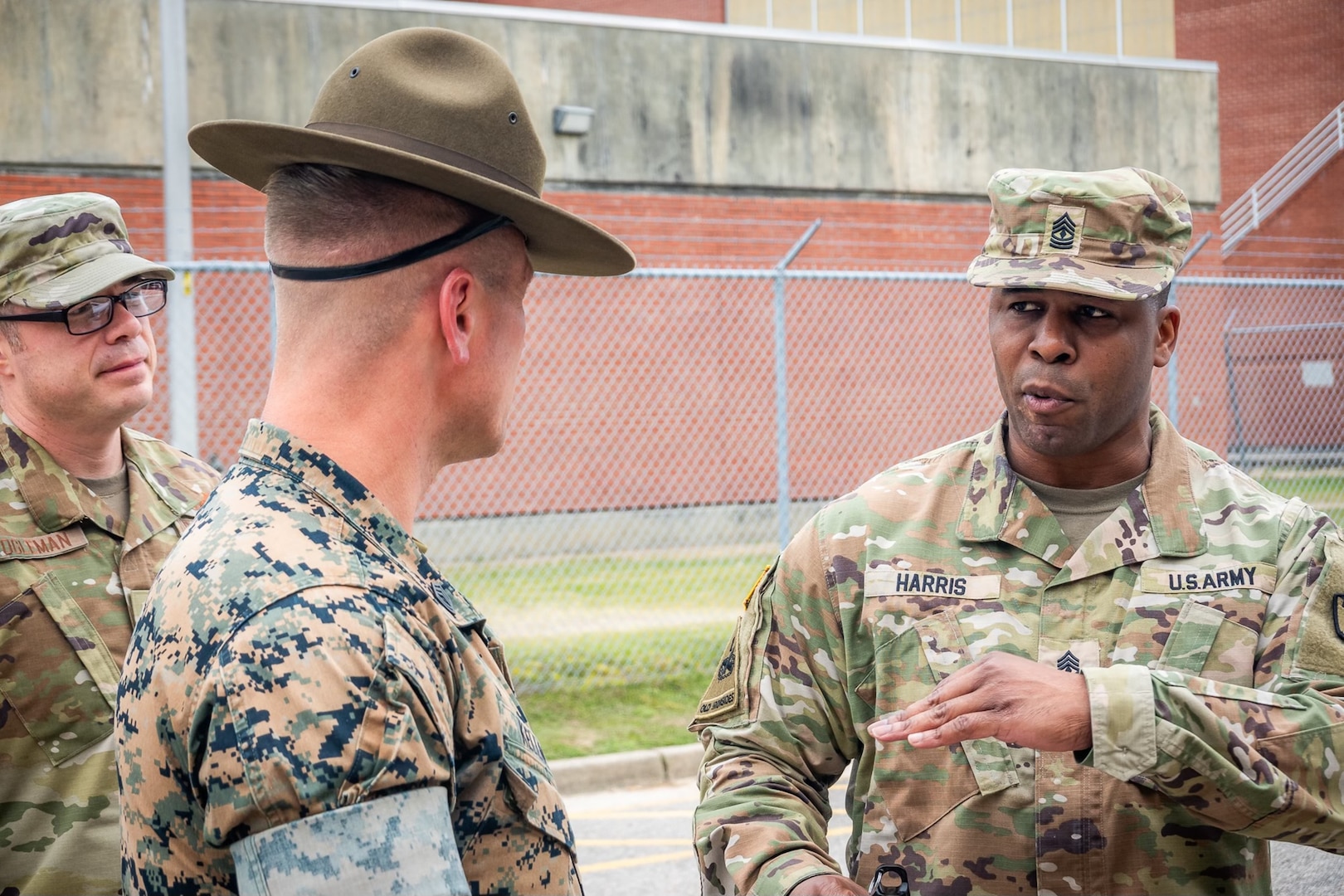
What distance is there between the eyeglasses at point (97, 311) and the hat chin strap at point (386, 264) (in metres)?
1.76

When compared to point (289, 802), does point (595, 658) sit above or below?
below

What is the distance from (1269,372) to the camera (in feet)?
64.5

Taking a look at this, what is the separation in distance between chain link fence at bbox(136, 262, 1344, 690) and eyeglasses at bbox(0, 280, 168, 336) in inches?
209

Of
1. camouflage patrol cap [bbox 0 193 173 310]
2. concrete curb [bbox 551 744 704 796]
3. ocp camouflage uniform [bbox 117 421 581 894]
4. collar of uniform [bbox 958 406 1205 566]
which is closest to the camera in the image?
ocp camouflage uniform [bbox 117 421 581 894]

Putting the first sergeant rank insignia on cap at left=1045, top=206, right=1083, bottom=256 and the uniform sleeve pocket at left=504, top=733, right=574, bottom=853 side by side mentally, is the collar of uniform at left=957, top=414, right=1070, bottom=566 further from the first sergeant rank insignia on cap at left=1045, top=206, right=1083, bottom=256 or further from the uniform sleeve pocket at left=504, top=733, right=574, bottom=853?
the uniform sleeve pocket at left=504, top=733, right=574, bottom=853

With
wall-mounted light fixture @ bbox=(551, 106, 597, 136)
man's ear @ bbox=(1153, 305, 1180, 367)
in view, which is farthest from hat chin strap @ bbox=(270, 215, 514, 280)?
wall-mounted light fixture @ bbox=(551, 106, 597, 136)

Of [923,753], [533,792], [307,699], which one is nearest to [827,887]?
[923,753]

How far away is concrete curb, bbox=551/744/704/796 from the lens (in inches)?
259

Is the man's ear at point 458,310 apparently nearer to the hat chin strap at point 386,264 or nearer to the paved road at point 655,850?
the hat chin strap at point 386,264

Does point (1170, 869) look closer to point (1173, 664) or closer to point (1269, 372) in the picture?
point (1173, 664)

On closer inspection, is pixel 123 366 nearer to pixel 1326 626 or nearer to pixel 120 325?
pixel 120 325

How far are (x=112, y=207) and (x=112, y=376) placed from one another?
46 centimetres

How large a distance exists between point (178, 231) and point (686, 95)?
8.15 meters

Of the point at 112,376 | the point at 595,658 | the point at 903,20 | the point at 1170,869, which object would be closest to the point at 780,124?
the point at 595,658
